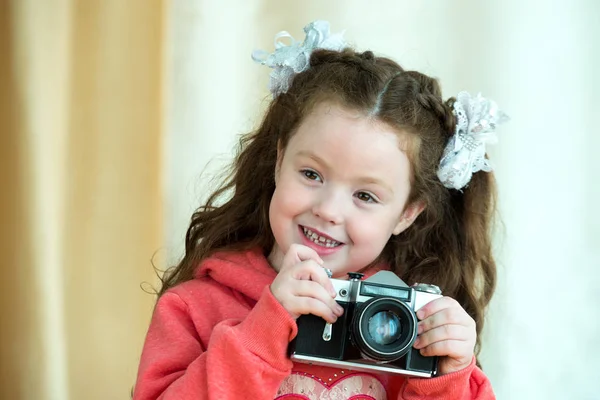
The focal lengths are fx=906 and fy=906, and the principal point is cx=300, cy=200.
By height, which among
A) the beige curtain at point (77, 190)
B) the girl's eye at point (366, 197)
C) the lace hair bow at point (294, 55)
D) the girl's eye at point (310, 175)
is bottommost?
the beige curtain at point (77, 190)

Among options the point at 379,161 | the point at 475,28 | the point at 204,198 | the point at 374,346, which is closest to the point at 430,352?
the point at 374,346

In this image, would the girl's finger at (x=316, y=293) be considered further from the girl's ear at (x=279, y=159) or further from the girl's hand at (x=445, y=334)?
the girl's ear at (x=279, y=159)

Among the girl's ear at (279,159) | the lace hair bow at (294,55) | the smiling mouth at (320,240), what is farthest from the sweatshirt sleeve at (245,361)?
the lace hair bow at (294,55)

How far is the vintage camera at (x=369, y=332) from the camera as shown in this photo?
101cm

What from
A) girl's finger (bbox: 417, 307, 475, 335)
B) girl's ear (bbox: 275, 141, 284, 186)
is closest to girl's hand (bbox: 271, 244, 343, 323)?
girl's finger (bbox: 417, 307, 475, 335)

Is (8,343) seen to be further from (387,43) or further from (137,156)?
(387,43)

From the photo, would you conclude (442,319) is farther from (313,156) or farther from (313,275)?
(313,156)

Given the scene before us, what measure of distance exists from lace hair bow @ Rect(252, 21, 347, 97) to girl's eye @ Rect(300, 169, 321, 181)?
0.17 metres

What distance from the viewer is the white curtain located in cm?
171

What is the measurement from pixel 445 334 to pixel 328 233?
20 cm

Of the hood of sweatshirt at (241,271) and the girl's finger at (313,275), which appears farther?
the hood of sweatshirt at (241,271)

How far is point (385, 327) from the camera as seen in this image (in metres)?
1.02

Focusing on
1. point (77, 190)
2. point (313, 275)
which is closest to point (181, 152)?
point (77, 190)

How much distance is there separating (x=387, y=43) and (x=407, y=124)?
570 mm
